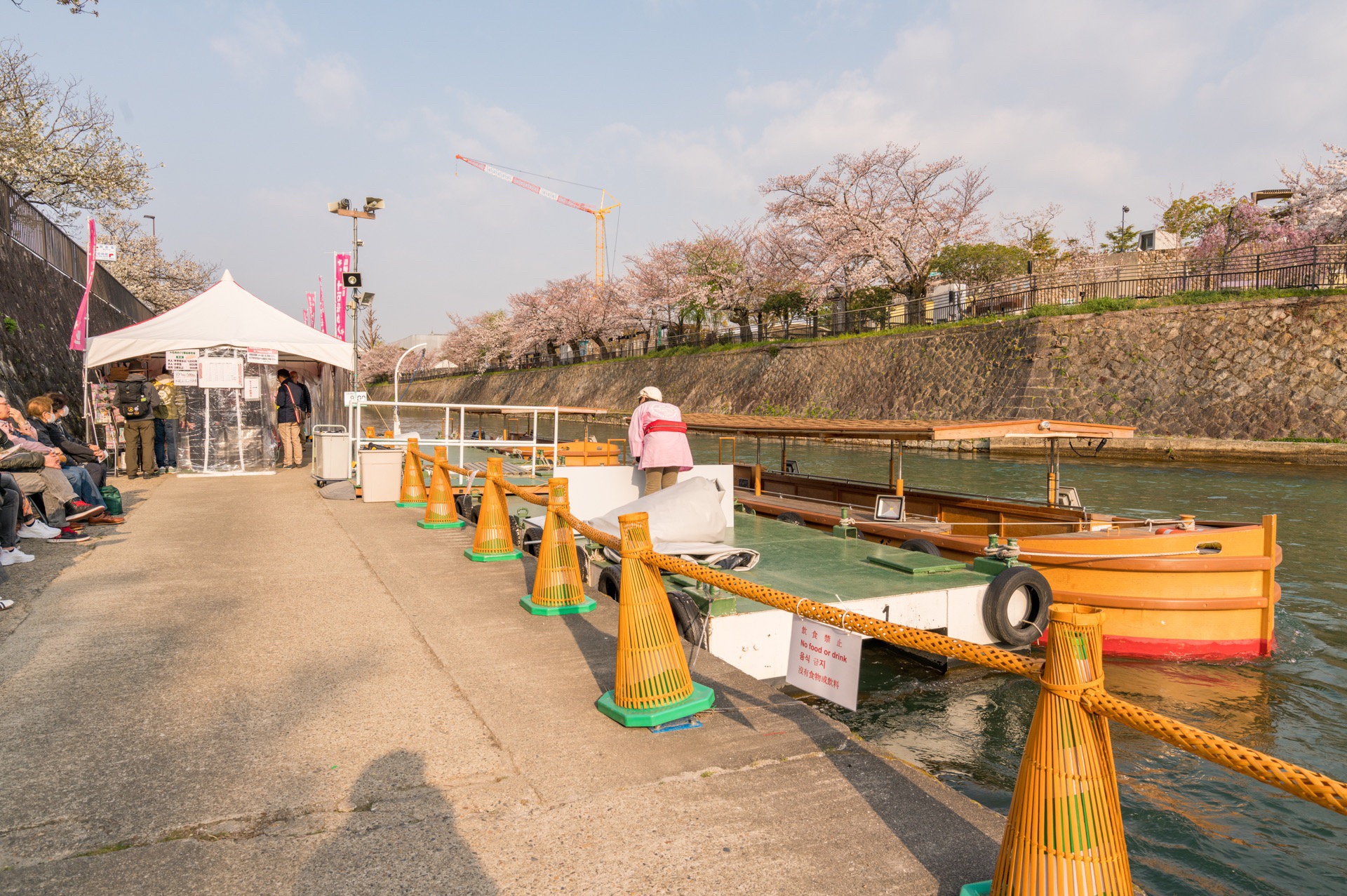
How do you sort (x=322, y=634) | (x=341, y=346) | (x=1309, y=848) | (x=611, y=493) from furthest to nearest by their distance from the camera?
(x=341, y=346), (x=611, y=493), (x=322, y=634), (x=1309, y=848)

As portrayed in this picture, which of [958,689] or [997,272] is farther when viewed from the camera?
[997,272]

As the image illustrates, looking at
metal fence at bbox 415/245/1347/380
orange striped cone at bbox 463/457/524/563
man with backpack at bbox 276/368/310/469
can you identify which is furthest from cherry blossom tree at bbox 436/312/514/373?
orange striped cone at bbox 463/457/524/563

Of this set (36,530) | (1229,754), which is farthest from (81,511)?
(1229,754)

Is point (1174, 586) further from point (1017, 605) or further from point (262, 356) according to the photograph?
point (262, 356)

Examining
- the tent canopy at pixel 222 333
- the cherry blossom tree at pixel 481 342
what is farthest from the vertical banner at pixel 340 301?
the cherry blossom tree at pixel 481 342

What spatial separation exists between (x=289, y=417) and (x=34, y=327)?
849 centimetres

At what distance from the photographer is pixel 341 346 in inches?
683

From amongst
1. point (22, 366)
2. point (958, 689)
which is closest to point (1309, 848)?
point (958, 689)

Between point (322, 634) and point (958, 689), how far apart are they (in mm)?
5510

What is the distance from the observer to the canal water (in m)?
4.72

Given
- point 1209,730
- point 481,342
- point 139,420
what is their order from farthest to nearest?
point 481,342 < point 139,420 < point 1209,730

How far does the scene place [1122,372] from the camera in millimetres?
28344

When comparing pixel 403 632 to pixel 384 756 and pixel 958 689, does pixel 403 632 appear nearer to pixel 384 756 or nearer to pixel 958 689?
pixel 384 756

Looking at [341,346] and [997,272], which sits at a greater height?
[997,272]
